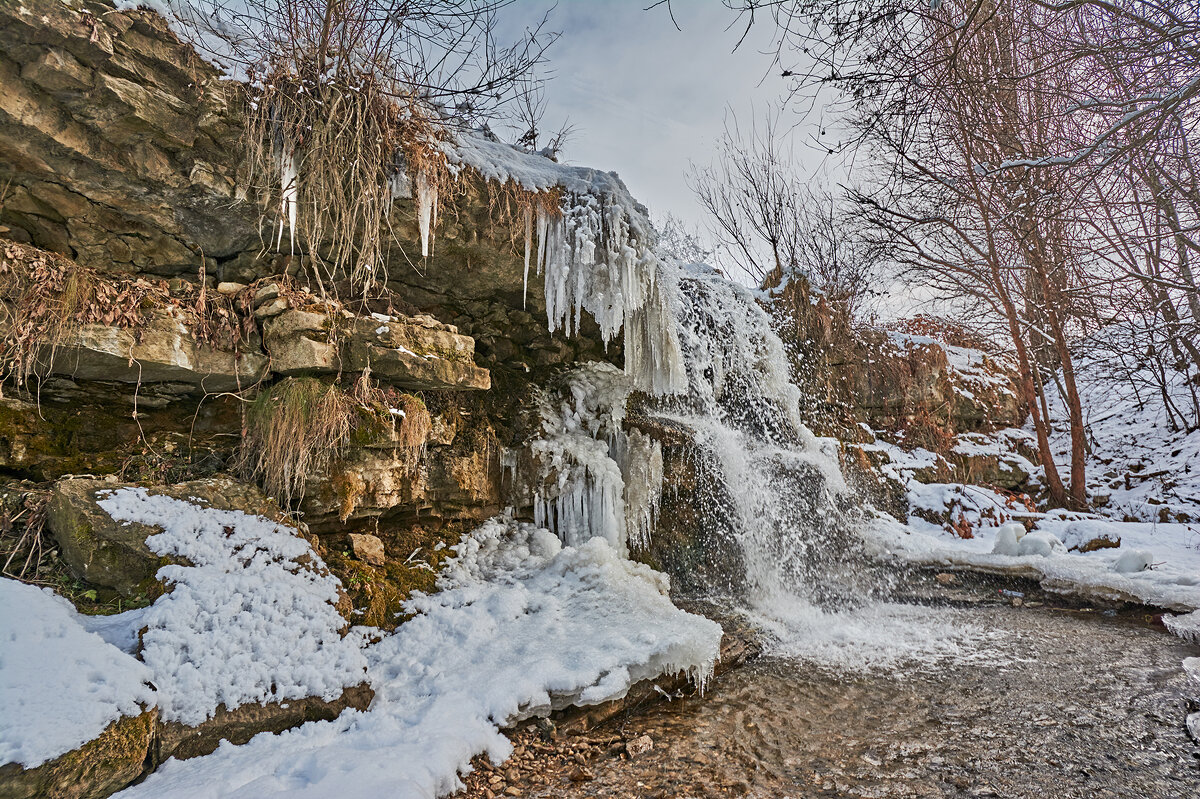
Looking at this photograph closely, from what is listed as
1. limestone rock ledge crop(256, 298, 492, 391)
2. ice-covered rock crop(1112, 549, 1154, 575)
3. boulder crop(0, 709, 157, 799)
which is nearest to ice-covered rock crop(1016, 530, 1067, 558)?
ice-covered rock crop(1112, 549, 1154, 575)

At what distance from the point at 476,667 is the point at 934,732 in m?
2.50

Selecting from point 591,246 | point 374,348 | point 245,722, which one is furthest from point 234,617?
point 591,246

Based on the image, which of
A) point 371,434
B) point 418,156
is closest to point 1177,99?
point 418,156

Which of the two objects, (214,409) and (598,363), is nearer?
(214,409)

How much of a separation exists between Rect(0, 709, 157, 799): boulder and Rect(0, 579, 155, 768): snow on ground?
28 millimetres

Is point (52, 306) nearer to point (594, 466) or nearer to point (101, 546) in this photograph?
point (101, 546)

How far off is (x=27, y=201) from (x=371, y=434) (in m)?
2.40

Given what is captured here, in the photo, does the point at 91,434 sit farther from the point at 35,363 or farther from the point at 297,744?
the point at 297,744

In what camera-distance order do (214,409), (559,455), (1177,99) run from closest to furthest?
(1177,99) → (214,409) → (559,455)

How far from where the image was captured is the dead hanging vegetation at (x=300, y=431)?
139 inches

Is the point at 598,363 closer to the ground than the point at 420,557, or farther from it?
farther from it

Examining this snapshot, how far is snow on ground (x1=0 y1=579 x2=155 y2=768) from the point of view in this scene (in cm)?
177

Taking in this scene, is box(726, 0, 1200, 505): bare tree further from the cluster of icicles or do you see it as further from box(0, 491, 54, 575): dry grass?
box(0, 491, 54, 575): dry grass

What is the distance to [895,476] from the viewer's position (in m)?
7.91
